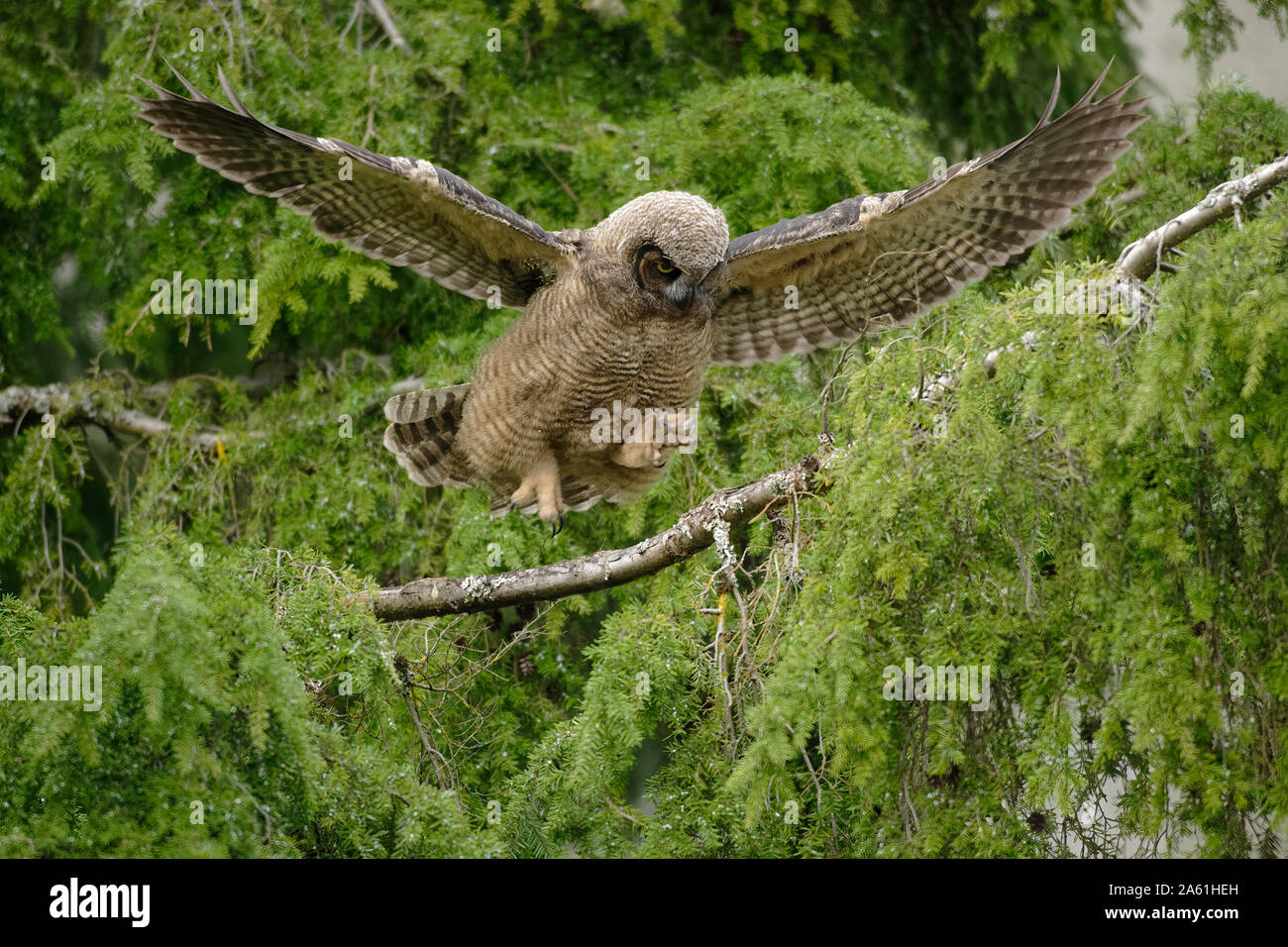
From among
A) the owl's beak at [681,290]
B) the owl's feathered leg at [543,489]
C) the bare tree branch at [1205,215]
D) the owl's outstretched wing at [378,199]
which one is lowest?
the owl's feathered leg at [543,489]

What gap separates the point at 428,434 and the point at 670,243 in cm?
159

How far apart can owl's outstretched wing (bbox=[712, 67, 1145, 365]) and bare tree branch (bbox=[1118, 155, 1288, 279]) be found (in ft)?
2.18

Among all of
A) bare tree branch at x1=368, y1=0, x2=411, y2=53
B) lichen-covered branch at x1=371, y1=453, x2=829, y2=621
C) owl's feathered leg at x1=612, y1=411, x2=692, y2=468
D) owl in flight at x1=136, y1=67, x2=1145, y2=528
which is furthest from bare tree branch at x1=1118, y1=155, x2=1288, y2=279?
bare tree branch at x1=368, y1=0, x2=411, y2=53

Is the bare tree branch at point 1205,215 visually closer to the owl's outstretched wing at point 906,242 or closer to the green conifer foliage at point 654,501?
→ the green conifer foliage at point 654,501

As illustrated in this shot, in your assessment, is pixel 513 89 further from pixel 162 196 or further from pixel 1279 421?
pixel 1279 421

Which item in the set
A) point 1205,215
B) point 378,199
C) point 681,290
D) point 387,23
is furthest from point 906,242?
point 387,23

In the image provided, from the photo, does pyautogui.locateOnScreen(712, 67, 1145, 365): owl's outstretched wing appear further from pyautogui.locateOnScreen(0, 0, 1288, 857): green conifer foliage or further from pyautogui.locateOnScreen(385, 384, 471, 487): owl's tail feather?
pyautogui.locateOnScreen(385, 384, 471, 487): owl's tail feather

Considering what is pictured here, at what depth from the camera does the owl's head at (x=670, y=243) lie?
506cm

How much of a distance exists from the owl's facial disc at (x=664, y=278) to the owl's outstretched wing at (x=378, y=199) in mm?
367

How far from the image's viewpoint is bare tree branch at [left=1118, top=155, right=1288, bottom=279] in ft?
12.0

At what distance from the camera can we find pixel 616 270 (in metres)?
5.21

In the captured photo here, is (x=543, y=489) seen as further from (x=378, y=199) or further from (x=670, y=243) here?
(x=378, y=199)

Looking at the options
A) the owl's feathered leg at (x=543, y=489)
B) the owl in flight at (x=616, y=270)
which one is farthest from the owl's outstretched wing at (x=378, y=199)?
the owl's feathered leg at (x=543, y=489)
